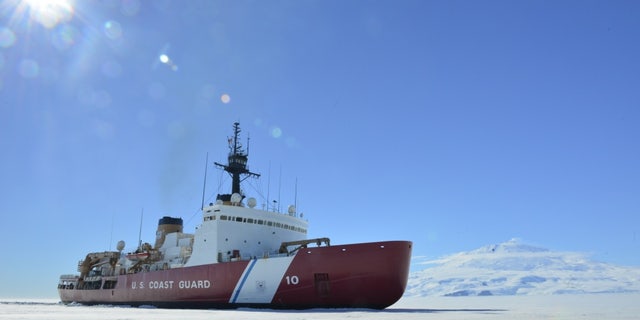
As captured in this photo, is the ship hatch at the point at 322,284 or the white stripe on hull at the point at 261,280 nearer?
the ship hatch at the point at 322,284

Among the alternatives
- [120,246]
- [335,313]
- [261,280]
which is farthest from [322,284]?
[120,246]

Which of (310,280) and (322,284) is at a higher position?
(310,280)

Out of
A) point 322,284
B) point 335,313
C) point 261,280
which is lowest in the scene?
point 335,313

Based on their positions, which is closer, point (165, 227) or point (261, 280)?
point (261, 280)

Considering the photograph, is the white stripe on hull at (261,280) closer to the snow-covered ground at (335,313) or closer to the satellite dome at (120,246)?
the snow-covered ground at (335,313)

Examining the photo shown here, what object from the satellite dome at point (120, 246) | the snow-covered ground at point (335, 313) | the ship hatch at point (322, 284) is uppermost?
the satellite dome at point (120, 246)

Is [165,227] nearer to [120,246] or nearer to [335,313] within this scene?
[120,246]

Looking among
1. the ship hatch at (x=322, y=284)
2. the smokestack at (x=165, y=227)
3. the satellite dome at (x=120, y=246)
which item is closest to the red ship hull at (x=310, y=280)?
the ship hatch at (x=322, y=284)

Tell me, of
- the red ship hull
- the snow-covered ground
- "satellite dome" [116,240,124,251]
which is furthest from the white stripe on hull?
"satellite dome" [116,240,124,251]

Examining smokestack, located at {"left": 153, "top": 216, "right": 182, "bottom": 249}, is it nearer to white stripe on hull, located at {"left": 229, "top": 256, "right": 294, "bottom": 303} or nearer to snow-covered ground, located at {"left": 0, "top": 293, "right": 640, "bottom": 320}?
snow-covered ground, located at {"left": 0, "top": 293, "right": 640, "bottom": 320}

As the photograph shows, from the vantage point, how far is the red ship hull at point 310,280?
63.5 ft

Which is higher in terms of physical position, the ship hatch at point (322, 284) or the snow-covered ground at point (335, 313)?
the ship hatch at point (322, 284)

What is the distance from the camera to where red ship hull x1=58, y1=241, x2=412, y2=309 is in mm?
19344

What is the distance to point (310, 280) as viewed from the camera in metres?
20.0
